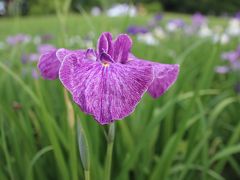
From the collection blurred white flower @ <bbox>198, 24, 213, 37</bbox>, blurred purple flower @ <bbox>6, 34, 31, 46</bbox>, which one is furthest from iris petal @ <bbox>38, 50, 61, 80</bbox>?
blurred white flower @ <bbox>198, 24, 213, 37</bbox>

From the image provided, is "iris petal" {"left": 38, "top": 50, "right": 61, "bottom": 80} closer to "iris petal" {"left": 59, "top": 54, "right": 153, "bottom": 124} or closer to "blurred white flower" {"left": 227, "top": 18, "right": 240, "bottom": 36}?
"iris petal" {"left": 59, "top": 54, "right": 153, "bottom": 124}

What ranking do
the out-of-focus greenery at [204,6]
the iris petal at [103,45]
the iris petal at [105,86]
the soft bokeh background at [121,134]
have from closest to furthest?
the iris petal at [105,86] → the iris petal at [103,45] → the soft bokeh background at [121,134] → the out-of-focus greenery at [204,6]

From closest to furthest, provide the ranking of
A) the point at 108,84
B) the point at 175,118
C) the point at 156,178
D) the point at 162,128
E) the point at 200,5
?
the point at 108,84 < the point at 156,178 < the point at 162,128 < the point at 175,118 < the point at 200,5

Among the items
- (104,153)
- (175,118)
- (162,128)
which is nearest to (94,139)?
(104,153)

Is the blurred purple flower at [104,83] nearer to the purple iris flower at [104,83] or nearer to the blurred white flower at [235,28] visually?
the purple iris flower at [104,83]

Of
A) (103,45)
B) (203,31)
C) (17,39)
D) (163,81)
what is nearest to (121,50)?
(103,45)

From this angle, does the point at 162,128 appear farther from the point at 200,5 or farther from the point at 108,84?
the point at 200,5

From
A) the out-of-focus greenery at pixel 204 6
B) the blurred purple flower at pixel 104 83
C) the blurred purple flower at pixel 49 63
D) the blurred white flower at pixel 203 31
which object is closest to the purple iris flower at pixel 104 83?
the blurred purple flower at pixel 104 83

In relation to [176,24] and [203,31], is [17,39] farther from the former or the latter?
[203,31]
